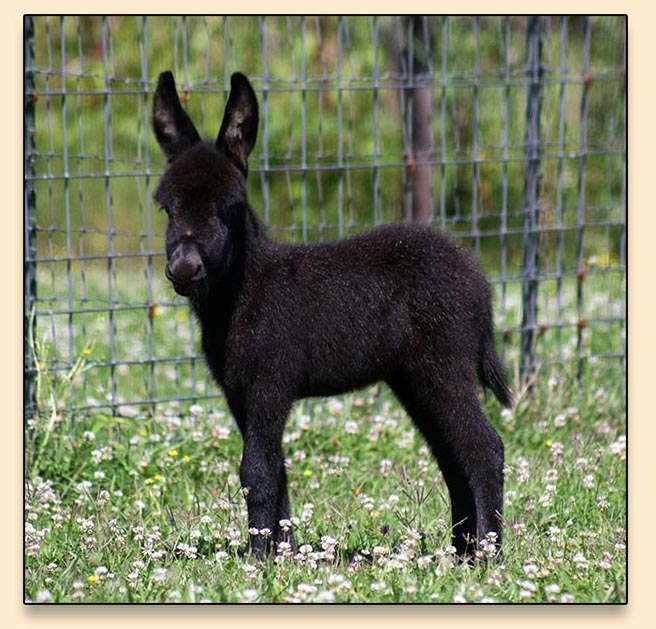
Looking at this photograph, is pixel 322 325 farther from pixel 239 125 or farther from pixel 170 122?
pixel 170 122

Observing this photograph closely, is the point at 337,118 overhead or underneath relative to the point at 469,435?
overhead

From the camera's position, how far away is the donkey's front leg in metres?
4.75

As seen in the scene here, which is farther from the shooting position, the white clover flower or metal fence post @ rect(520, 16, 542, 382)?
metal fence post @ rect(520, 16, 542, 382)

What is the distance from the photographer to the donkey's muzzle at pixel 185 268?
14.2 ft

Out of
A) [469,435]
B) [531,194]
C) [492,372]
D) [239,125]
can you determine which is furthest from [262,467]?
[531,194]

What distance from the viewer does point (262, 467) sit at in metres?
4.77

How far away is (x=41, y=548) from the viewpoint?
5.06 meters

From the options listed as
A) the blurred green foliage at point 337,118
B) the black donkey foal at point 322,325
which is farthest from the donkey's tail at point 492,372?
the blurred green foliage at point 337,118

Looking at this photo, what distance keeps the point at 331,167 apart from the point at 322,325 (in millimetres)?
2357

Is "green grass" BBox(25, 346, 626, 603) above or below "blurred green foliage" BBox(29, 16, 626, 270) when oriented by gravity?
below

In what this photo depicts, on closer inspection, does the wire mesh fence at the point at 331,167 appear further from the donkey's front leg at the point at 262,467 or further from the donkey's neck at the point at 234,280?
the donkey's front leg at the point at 262,467

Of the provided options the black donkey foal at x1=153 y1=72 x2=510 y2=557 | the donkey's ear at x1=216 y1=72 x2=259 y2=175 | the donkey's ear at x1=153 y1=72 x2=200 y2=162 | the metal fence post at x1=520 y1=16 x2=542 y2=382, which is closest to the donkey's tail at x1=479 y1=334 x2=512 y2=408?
the black donkey foal at x1=153 y1=72 x2=510 y2=557

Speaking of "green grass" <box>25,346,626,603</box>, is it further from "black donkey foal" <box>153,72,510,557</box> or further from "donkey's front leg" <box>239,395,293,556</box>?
"black donkey foal" <box>153,72,510,557</box>

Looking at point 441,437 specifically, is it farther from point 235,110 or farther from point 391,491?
point 235,110
